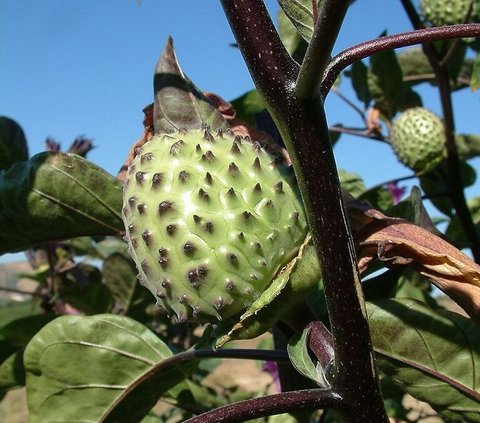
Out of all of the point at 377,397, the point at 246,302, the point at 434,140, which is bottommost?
the point at 377,397

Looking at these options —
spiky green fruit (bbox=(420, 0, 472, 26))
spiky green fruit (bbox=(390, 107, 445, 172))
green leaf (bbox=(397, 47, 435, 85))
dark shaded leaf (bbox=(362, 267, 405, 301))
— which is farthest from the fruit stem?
green leaf (bbox=(397, 47, 435, 85))

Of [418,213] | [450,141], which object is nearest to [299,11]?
[418,213]

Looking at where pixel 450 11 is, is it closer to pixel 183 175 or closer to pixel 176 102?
pixel 176 102

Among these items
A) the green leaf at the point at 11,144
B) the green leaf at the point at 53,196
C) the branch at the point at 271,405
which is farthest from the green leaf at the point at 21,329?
the branch at the point at 271,405

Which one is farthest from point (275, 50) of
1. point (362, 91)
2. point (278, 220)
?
point (362, 91)

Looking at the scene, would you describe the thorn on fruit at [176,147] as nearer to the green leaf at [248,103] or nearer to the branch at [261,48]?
the branch at [261,48]

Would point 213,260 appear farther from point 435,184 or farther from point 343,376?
point 435,184

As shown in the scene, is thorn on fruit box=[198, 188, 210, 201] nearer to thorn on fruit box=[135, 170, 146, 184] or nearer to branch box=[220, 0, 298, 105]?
thorn on fruit box=[135, 170, 146, 184]
